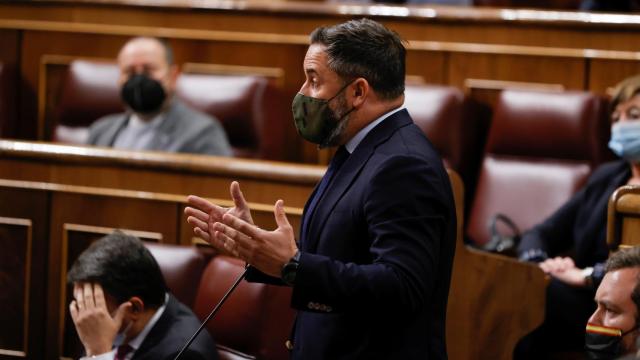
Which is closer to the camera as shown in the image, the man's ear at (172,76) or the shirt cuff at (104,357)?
the shirt cuff at (104,357)

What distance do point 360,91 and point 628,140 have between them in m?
0.48

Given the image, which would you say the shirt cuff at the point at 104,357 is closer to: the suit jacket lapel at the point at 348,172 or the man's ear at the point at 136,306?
the man's ear at the point at 136,306

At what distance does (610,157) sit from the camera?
126 centimetres

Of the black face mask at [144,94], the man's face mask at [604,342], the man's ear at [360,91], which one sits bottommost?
the man's face mask at [604,342]

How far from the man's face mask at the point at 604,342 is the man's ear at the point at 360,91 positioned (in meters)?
0.21

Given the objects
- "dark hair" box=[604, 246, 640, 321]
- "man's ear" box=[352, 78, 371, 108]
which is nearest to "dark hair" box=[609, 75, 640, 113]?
"dark hair" box=[604, 246, 640, 321]

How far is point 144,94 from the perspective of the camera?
1369 mm

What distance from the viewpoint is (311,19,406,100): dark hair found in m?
0.68

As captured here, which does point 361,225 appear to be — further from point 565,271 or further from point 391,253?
point 565,271

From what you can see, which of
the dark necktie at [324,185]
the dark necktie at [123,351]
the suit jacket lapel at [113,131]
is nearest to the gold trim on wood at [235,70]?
the suit jacket lapel at [113,131]

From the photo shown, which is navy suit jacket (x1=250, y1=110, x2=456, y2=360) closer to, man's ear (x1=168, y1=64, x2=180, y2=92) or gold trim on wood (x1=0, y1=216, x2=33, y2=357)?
gold trim on wood (x1=0, y1=216, x2=33, y2=357)

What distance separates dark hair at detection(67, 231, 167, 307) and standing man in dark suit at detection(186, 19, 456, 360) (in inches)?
7.9

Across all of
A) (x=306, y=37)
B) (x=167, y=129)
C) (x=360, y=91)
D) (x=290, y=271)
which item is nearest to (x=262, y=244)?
(x=290, y=271)

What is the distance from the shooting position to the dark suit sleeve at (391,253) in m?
0.62
